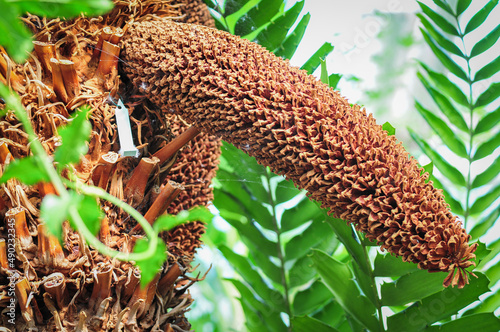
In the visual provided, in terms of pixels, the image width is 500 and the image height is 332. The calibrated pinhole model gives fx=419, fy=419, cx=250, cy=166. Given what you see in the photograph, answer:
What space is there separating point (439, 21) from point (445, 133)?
17cm

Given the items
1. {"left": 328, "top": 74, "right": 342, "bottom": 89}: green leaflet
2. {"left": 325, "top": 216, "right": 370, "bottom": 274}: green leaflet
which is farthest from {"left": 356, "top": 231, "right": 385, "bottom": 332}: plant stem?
{"left": 328, "top": 74, "right": 342, "bottom": 89}: green leaflet

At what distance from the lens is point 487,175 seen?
0.57 m

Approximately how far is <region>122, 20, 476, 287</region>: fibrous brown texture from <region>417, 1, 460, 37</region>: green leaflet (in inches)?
14.5

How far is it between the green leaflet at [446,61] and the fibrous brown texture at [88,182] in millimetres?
417

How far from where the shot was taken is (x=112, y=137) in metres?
0.37

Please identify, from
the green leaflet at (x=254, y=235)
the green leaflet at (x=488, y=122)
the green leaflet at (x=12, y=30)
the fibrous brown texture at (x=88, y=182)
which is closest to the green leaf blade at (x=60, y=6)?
the green leaflet at (x=12, y=30)

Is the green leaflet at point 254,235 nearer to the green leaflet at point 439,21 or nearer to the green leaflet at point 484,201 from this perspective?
the green leaflet at point 484,201

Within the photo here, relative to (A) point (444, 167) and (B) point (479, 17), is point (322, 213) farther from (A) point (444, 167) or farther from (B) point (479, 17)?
(B) point (479, 17)

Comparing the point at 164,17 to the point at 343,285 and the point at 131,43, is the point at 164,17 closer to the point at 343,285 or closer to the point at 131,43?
the point at 131,43

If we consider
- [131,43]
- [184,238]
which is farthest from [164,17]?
[184,238]

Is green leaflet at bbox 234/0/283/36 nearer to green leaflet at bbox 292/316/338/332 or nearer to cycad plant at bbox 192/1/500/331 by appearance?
cycad plant at bbox 192/1/500/331

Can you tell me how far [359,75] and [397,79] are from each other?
2.6 inches

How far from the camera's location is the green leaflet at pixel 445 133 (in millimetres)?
583

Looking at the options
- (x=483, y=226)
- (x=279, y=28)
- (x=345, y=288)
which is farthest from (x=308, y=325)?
(x=279, y=28)
